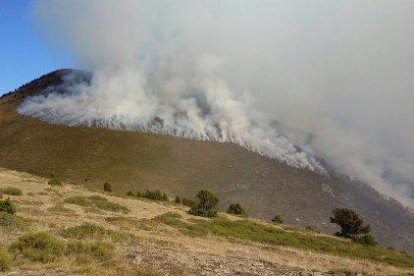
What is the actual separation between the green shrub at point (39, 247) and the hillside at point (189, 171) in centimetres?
6120

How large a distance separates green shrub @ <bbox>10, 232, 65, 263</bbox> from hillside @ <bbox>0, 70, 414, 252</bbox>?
201ft

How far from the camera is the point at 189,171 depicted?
321 ft

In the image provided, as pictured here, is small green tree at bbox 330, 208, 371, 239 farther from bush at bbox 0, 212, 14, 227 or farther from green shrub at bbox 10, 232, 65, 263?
green shrub at bbox 10, 232, 65, 263

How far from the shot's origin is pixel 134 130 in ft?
386

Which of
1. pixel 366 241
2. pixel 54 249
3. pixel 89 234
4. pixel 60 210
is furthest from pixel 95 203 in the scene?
pixel 366 241

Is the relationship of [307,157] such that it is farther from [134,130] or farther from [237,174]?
[134,130]

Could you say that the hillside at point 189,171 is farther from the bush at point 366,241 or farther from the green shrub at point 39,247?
the green shrub at point 39,247

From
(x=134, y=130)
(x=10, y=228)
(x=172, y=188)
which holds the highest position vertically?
(x=134, y=130)

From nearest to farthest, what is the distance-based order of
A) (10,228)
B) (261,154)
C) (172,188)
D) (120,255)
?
1. (120,255)
2. (10,228)
3. (172,188)
4. (261,154)

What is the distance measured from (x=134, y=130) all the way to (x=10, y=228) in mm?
97247

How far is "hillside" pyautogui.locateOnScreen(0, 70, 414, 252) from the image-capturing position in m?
87.6

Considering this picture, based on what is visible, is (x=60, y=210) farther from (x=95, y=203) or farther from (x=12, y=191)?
(x=95, y=203)

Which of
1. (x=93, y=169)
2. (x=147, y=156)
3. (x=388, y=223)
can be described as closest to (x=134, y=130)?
(x=147, y=156)

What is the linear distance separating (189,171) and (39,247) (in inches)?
3213
